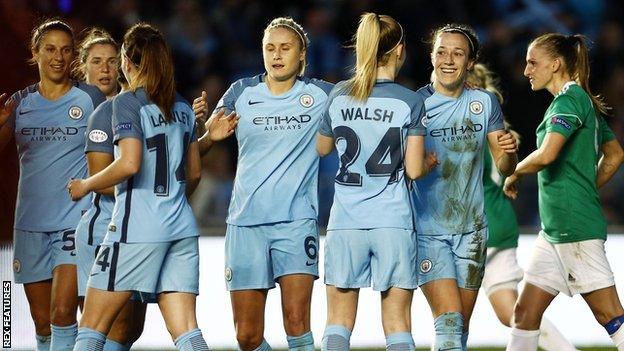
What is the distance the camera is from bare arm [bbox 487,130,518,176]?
823 centimetres

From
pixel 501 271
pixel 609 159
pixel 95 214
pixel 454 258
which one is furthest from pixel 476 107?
pixel 95 214

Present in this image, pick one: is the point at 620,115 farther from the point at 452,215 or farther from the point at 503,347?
the point at 452,215

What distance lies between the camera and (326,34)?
1673 centimetres

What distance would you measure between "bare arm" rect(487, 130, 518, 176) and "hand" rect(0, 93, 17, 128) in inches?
116

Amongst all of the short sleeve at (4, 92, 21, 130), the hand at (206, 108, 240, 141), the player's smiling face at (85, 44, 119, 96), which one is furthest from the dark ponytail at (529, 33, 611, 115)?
the short sleeve at (4, 92, 21, 130)

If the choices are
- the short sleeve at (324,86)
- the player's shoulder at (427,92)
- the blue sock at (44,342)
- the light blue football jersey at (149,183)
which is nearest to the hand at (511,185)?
the player's shoulder at (427,92)

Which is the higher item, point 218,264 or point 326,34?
point 326,34

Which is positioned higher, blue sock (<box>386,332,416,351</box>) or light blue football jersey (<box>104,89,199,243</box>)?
light blue football jersey (<box>104,89,199,243</box>)

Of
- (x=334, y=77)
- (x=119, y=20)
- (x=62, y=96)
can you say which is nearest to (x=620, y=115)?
(x=334, y=77)

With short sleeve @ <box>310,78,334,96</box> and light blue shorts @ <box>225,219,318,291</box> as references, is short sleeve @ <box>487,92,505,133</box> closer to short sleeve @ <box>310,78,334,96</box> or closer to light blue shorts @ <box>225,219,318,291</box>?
short sleeve @ <box>310,78,334,96</box>

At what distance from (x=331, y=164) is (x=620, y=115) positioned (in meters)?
4.25

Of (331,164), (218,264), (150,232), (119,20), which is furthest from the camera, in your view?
(119,20)

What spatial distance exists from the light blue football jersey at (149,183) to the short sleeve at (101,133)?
9 cm

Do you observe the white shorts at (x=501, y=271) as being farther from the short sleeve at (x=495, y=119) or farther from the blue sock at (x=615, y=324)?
the short sleeve at (x=495, y=119)
